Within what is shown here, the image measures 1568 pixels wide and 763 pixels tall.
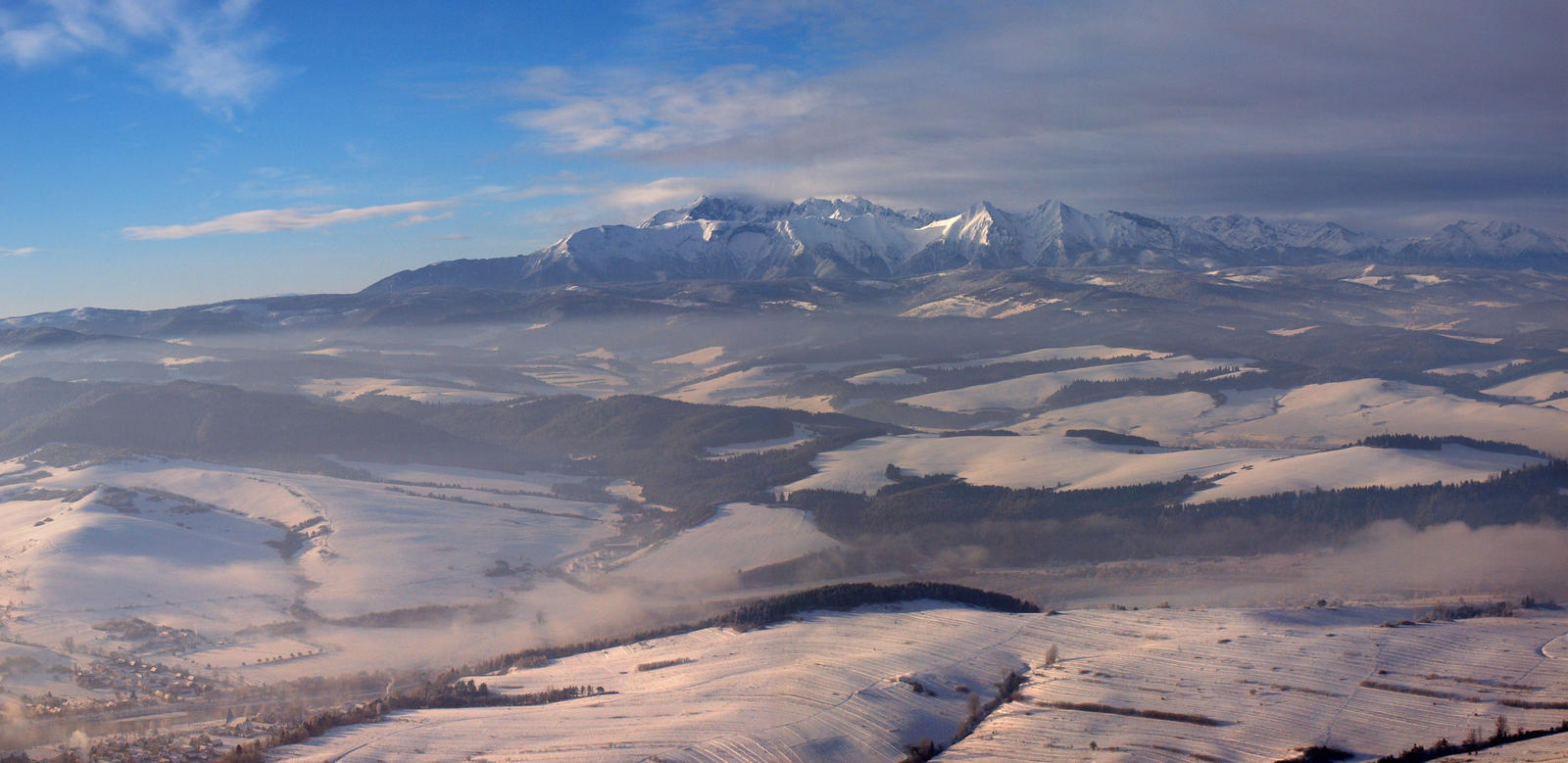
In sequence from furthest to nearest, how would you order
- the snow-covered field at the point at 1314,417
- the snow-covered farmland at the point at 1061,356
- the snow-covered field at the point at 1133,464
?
the snow-covered farmland at the point at 1061,356 < the snow-covered field at the point at 1314,417 < the snow-covered field at the point at 1133,464

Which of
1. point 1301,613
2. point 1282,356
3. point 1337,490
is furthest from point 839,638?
point 1282,356

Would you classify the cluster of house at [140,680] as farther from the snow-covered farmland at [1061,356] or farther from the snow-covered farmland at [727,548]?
the snow-covered farmland at [1061,356]

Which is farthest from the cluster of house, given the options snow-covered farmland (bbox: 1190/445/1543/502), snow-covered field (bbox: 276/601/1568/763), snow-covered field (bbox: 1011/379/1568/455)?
snow-covered field (bbox: 1011/379/1568/455)

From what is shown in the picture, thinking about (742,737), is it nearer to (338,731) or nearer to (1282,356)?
(338,731)

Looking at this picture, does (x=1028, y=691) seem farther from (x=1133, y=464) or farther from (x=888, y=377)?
(x=888, y=377)

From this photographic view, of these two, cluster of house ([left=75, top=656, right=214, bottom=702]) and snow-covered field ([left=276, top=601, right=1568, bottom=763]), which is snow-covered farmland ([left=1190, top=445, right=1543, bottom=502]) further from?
cluster of house ([left=75, top=656, right=214, bottom=702])

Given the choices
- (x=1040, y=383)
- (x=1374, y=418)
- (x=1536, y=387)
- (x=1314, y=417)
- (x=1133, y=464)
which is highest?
(x=1040, y=383)

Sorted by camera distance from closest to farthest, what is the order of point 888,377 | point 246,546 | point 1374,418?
point 246,546 → point 1374,418 → point 888,377

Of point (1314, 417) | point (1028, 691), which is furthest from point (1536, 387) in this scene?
point (1028, 691)

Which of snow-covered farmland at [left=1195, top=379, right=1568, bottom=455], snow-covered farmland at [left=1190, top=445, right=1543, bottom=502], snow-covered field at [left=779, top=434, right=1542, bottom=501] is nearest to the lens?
snow-covered farmland at [left=1190, top=445, right=1543, bottom=502]

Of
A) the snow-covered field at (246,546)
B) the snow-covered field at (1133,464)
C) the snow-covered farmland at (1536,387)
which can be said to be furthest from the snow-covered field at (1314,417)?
the snow-covered field at (246,546)
